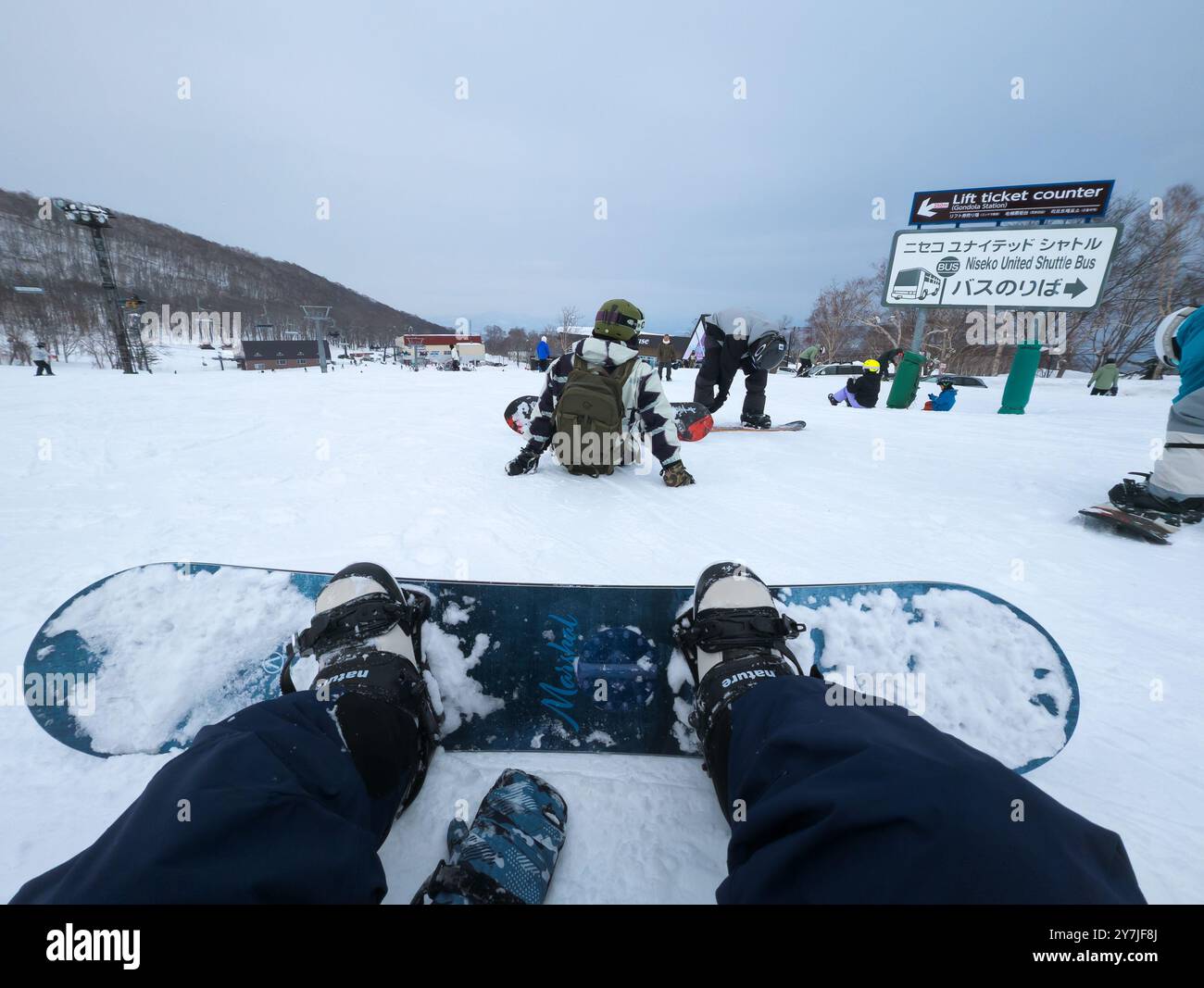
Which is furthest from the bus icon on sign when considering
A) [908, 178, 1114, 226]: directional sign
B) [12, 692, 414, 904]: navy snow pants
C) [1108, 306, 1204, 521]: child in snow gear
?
[12, 692, 414, 904]: navy snow pants

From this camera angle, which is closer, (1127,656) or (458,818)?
(458,818)

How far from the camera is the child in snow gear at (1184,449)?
2.87 m

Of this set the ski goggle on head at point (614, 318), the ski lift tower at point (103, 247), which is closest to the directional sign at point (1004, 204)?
the ski goggle on head at point (614, 318)

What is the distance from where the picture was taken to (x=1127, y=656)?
6.31 ft

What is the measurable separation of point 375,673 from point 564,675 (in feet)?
2.15

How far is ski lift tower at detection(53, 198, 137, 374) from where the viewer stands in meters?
17.5

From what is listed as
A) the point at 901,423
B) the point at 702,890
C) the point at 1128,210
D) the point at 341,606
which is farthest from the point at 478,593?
the point at 1128,210

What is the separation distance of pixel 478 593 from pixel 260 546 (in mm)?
1714

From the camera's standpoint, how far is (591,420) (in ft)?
12.4

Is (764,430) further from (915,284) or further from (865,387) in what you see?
(915,284)

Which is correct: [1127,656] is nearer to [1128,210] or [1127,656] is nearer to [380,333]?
[1128,210]

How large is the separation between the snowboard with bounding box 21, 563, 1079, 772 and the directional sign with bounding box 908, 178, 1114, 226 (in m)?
15.8

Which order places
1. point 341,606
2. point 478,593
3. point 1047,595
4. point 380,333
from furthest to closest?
point 380,333 < point 1047,595 < point 478,593 < point 341,606

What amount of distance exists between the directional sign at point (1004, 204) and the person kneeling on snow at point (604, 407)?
14.2 meters
